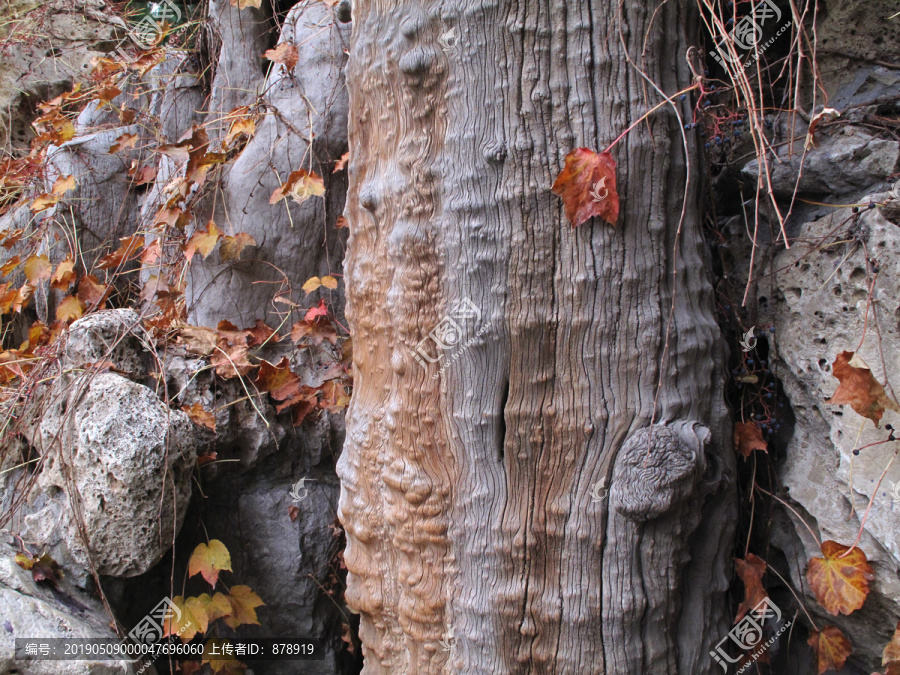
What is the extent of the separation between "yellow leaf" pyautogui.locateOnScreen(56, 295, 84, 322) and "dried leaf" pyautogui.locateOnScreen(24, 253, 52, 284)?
294 mm

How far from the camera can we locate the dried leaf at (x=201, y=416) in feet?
7.86

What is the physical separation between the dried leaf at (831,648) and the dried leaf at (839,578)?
106 mm

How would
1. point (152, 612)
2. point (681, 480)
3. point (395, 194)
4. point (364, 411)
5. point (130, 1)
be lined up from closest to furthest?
point (681, 480) → point (395, 194) → point (364, 411) → point (152, 612) → point (130, 1)

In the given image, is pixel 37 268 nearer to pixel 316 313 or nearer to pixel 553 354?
pixel 316 313

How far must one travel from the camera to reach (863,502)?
1715mm

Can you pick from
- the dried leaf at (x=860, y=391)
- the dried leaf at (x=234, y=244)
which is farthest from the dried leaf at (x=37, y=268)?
the dried leaf at (x=860, y=391)

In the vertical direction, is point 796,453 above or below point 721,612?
above

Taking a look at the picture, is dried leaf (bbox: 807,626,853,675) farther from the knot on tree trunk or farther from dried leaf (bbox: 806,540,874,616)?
the knot on tree trunk

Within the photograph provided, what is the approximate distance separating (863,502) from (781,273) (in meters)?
0.70

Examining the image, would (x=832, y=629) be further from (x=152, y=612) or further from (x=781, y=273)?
(x=152, y=612)

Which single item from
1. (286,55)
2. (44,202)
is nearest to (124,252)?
(44,202)

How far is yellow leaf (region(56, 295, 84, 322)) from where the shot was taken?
3.01 m

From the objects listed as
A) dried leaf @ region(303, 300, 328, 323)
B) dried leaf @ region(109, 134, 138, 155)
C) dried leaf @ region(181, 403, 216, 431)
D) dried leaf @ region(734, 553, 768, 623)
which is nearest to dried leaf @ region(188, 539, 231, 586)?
dried leaf @ region(181, 403, 216, 431)

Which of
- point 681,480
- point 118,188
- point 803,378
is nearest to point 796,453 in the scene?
point 803,378
